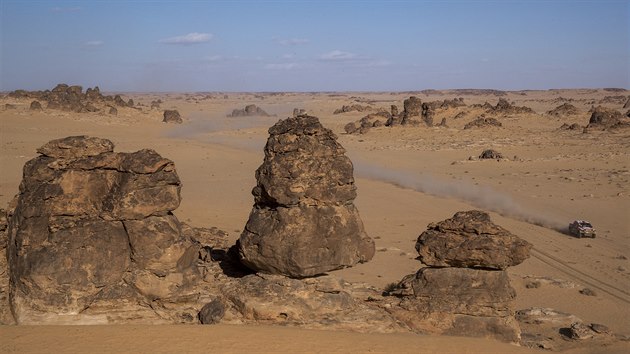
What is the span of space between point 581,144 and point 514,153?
573cm

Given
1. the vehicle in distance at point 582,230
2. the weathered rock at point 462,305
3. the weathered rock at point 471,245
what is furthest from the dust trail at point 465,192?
the weathered rock at point 462,305

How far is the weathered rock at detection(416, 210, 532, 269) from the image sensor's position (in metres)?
11.7

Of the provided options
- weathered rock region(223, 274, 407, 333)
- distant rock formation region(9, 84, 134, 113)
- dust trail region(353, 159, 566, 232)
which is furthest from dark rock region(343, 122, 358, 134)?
weathered rock region(223, 274, 407, 333)

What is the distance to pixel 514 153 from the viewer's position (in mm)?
42812

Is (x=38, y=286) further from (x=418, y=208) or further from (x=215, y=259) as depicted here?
(x=418, y=208)

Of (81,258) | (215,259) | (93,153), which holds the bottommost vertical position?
(215,259)

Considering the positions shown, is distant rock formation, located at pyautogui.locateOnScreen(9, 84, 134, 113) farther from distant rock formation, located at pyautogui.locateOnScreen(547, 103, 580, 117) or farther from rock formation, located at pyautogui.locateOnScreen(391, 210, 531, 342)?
rock formation, located at pyautogui.locateOnScreen(391, 210, 531, 342)

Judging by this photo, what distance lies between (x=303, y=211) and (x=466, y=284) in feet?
11.8

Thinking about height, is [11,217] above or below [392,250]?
above

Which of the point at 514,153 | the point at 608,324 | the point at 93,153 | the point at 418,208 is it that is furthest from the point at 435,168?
the point at 93,153

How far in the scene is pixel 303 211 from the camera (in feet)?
38.4

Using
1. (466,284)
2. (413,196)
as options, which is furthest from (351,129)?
(466,284)

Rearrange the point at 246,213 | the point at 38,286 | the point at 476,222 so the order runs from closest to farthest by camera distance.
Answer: the point at 38,286
the point at 476,222
the point at 246,213

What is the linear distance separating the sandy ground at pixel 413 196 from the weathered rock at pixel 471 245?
1.71m
